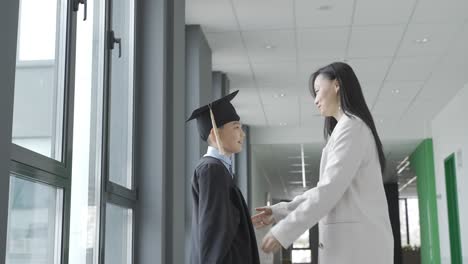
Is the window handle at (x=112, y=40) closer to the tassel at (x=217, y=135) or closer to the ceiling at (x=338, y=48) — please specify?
the tassel at (x=217, y=135)

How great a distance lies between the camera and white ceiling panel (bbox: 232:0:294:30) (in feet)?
19.8

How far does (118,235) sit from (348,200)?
1668 mm

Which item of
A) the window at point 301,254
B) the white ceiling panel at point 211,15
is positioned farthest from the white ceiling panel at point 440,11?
the window at point 301,254

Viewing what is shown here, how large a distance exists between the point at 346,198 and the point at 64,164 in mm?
1141

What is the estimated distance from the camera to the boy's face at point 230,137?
2754 mm

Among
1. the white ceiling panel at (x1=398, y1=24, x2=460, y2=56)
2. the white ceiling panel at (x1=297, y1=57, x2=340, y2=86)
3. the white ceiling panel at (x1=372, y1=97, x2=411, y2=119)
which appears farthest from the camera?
the white ceiling panel at (x1=372, y1=97, x2=411, y2=119)

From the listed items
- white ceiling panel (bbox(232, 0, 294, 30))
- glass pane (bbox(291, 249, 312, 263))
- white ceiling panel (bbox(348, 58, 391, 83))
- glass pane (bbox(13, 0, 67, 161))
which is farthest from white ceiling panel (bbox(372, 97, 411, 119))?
glass pane (bbox(291, 249, 312, 263))

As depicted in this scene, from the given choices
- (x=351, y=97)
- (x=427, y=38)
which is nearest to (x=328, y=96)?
(x=351, y=97)

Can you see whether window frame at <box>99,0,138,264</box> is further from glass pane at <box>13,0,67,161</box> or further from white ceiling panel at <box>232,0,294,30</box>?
white ceiling panel at <box>232,0,294,30</box>

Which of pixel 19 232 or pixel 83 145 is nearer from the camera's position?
pixel 19 232

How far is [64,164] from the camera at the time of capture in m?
2.67

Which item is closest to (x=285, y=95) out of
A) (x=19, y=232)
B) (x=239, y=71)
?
(x=239, y=71)

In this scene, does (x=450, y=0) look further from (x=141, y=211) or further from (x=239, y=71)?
(x=141, y=211)

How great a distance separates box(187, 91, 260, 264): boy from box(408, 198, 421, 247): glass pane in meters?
22.5
